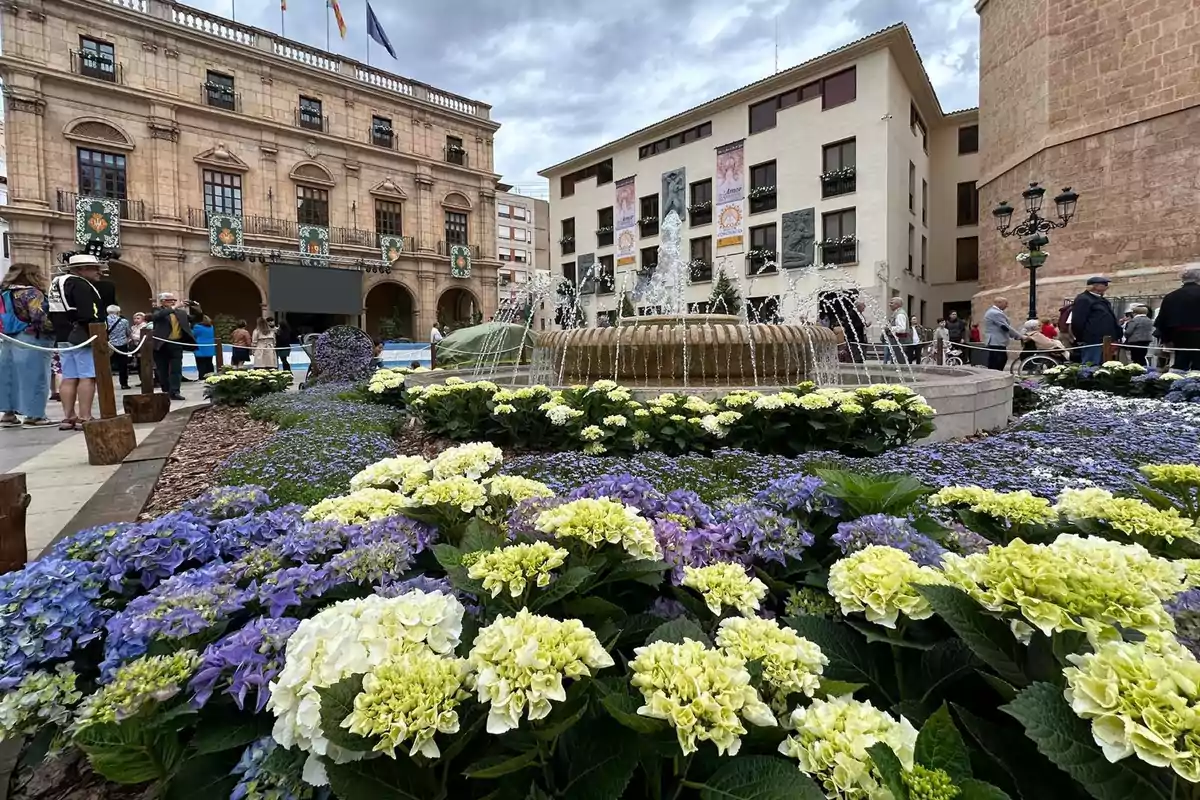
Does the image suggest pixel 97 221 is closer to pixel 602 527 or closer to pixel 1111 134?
pixel 602 527

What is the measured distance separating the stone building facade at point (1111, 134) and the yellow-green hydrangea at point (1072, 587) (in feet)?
66.6

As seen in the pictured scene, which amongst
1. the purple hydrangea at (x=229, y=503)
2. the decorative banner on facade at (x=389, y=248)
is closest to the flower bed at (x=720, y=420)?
the purple hydrangea at (x=229, y=503)

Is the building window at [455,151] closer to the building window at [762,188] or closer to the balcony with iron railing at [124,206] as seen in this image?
the balcony with iron railing at [124,206]

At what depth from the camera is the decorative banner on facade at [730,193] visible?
88.4ft

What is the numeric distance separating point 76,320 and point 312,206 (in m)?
23.5

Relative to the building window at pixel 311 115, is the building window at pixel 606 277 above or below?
below

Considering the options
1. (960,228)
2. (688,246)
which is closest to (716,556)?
(688,246)

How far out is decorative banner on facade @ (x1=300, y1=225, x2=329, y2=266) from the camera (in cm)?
2594

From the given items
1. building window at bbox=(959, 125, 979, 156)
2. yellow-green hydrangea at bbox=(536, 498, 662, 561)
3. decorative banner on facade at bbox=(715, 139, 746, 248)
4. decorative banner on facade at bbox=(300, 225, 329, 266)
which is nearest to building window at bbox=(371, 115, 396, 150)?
decorative banner on facade at bbox=(300, 225, 329, 266)

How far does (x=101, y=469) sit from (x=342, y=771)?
4.79 metres

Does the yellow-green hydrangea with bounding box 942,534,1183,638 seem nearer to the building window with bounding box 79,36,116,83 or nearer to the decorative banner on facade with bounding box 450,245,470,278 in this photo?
the building window with bounding box 79,36,116,83

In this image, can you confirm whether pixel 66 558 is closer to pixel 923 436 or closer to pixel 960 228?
pixel 923 436

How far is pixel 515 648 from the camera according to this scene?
91 cm

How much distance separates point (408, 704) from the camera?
2.79 ft
